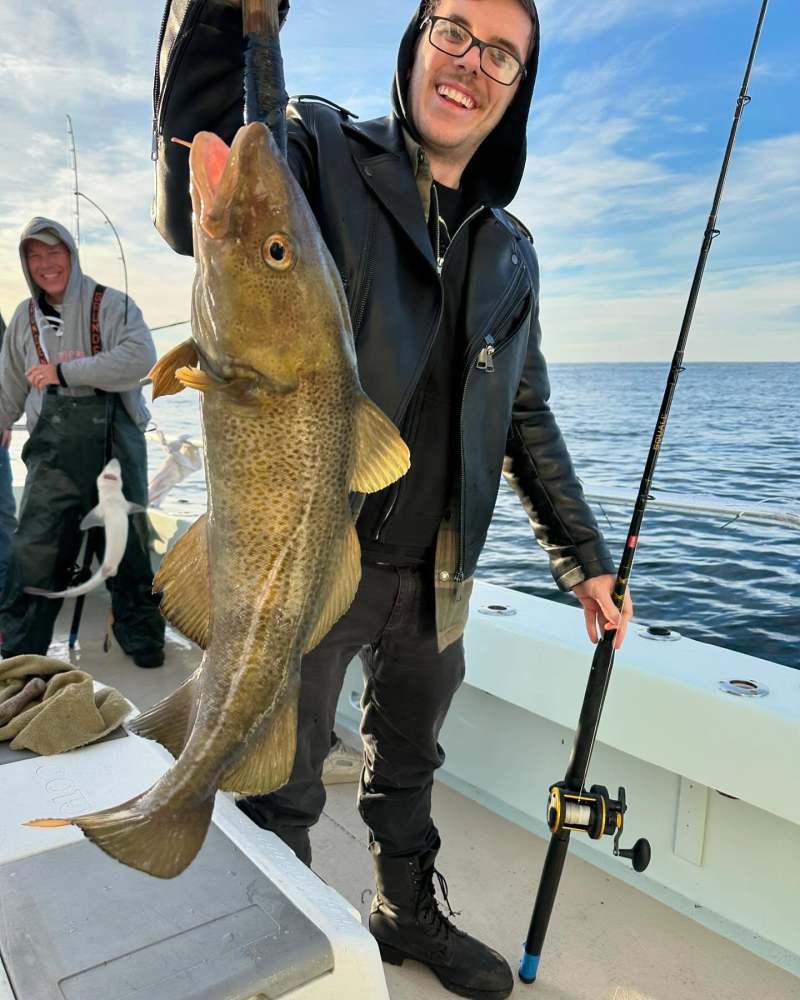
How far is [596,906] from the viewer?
3123mm

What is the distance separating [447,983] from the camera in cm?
262

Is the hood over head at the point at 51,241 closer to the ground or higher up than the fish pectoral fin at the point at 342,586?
higher up

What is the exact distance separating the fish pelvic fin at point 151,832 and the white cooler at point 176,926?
325 mm

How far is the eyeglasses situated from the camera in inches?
80.4

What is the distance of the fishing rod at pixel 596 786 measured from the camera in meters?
2.45


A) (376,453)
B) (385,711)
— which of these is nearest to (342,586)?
(376,453)

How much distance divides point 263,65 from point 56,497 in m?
4.59

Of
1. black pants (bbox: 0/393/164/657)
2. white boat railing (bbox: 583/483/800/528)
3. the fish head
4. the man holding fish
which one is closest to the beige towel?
the man holding fish

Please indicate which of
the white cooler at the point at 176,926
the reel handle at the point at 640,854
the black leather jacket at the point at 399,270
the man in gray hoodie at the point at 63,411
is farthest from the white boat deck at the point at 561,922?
the man in gray hoodie at the point at 63,411

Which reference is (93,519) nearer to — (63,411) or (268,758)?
(63,411)

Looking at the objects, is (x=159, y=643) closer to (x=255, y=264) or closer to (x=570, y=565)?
(x=570, y=565)

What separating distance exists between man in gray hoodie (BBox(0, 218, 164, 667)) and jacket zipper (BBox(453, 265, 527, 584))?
3.57m

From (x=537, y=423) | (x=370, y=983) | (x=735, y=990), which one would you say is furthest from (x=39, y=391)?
(x=735, y=990)

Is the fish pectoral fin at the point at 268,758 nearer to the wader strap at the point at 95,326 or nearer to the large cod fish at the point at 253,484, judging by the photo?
the large cod fish at the point at 253,484
